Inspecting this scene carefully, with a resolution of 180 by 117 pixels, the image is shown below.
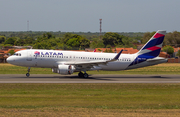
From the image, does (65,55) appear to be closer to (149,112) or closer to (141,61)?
(141,61)

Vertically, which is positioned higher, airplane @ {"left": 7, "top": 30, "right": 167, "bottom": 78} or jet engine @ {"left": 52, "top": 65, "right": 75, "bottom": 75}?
airplane @ {"left": 7, "top": 30, "right": 167, "bottom": 78}

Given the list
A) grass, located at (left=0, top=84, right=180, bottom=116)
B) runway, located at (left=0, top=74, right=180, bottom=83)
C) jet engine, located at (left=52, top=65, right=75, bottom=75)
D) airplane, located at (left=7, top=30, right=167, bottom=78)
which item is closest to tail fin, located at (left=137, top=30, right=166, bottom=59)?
airplane, located at (left=7, top=30, right=167, bottom=78)

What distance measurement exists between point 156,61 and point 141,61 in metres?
2.50

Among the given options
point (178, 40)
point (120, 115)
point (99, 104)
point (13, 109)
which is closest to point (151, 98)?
point (99, 104)

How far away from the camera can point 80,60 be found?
138 feet

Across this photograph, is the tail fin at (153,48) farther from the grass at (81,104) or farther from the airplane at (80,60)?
the grass at (81,104)

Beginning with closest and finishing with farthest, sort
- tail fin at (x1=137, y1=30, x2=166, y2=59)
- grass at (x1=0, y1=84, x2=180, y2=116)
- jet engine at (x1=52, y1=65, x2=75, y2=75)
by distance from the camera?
grass at (x1=0, y1=84, x2=180, y2=116) → jet engine at (x1=52, y1=65, x2=75, y2=75) → tail fin at (x1=137, y1=30, x2=166, y2=59)

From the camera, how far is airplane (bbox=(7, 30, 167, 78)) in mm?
39656

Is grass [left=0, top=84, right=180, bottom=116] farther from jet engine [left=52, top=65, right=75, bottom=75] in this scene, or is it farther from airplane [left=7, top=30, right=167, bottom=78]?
airplane [left=7, top=30, right=167, bottom=78]

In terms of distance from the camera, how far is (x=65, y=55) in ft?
136

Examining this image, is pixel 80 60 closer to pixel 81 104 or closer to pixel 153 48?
pixel 153 48

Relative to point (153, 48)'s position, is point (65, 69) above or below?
below

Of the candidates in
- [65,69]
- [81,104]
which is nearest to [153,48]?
[65,69]

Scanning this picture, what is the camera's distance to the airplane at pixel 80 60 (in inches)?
1561
